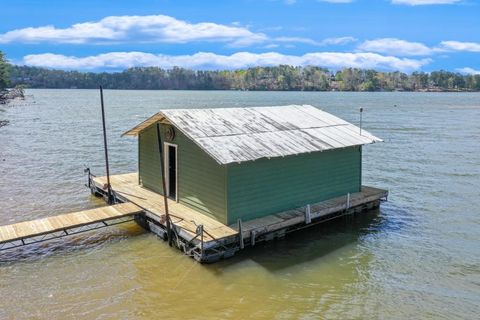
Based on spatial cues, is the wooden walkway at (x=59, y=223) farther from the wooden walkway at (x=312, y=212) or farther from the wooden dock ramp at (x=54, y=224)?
the wooden walkway at (x=312, y=212)

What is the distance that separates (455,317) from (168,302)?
7366mm

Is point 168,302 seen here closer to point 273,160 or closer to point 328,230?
point 273,160

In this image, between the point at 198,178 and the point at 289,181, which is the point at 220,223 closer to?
the point at 198,178

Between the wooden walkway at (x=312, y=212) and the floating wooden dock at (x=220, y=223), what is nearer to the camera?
the floating wooden dock at (x=220, y=223)

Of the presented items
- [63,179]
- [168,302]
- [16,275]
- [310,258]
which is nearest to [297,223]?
[310,258]

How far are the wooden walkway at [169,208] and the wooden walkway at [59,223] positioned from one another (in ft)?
2.42

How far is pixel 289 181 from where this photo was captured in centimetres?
1570

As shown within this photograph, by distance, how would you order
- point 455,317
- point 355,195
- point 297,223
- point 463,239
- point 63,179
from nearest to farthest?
point 455,317
point 297,223
point 463,239
point 355,195
point 63,179

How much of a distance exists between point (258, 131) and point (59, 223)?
24.6ft

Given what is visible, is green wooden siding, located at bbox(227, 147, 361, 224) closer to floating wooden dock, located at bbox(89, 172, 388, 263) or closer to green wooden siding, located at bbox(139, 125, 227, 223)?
floating wooden dock, located at bbox(89, 172, 388, 263)

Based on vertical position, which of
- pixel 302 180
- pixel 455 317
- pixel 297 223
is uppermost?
pixel 302 180

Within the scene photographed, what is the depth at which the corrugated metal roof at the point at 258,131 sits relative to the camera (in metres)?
14.3

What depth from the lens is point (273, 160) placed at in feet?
49.3

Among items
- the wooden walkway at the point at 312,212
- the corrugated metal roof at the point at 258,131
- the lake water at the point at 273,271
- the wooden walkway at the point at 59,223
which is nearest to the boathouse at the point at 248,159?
the corrugated metal roof at the point at 258,131
